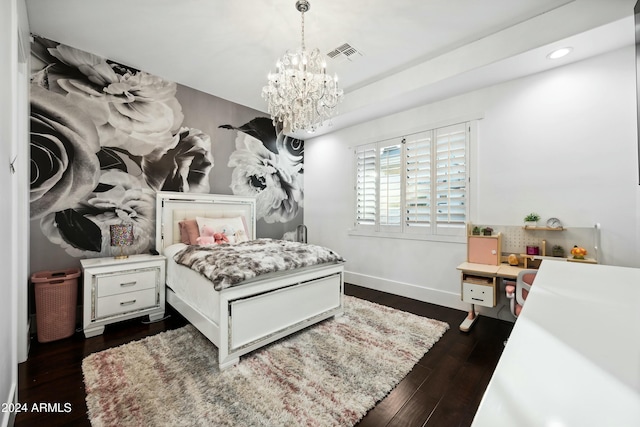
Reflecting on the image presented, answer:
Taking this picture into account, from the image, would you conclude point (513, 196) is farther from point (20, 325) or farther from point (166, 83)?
point (20, 325)

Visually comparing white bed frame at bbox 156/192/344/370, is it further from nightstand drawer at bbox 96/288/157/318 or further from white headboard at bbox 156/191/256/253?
nightstand drawer at bbox 96/288/157/318

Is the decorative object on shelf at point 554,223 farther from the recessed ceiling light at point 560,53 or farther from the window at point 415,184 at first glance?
the recessed ceiling light at point 560,53

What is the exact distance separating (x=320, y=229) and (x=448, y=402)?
3431 millimetres

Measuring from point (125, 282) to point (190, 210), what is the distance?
1.19 meters

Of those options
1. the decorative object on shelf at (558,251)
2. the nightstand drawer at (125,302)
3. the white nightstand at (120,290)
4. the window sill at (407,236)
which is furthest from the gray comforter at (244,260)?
the decorative object on shelf at (558,251)

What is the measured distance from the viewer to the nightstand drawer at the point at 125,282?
2.54 metres

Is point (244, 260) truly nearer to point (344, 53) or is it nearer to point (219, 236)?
point (219, 236)

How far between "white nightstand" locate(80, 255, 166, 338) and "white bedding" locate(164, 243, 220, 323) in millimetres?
130

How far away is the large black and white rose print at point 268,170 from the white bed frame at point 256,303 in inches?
40.2

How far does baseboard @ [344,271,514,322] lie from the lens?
2941 millimetres

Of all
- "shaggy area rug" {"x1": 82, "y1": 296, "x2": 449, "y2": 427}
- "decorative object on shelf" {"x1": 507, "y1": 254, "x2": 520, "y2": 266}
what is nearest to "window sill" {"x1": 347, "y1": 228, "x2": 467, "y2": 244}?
"decorative object on shelf" {"x1": 507, "y1": 254, "x2": 520, "y2": 266}

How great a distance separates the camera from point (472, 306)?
290cm

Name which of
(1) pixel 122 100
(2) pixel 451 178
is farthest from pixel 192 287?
(2) pixel 451 178

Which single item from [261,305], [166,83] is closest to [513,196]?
[261,305]
